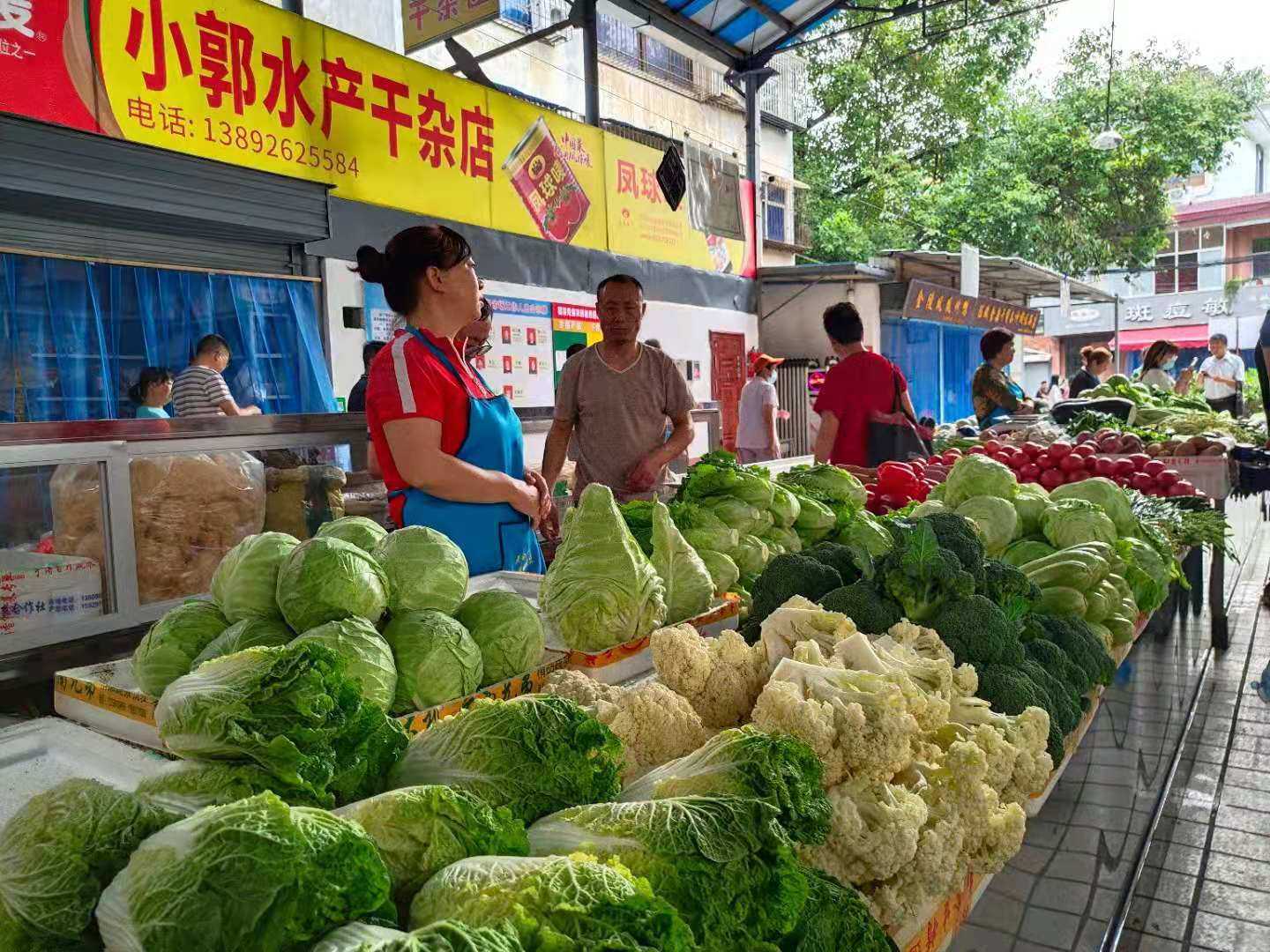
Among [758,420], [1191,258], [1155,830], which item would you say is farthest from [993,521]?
[1191,258]

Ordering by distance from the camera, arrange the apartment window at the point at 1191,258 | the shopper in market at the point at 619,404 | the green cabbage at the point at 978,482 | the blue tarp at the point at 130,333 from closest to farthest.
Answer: the green cabbage at the point at 978,482 → the shopper in market at the point at 619,404 → the blue tarp at the point at 130,333 → the apartment window at the point at 1191,258

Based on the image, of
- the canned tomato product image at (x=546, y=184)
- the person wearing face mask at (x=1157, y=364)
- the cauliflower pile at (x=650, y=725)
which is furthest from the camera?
the person wearing face mask at (x=1157, y=364)

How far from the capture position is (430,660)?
64.2 inches

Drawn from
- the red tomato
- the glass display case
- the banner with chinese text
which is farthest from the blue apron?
the banner with chinese text

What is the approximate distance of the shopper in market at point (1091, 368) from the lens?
1066 cm

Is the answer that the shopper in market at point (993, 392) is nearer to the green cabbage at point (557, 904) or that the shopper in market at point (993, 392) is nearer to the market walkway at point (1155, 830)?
the market walkway at point (1155, 830)

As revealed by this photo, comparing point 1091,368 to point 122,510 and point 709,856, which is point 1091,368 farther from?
point 709,856

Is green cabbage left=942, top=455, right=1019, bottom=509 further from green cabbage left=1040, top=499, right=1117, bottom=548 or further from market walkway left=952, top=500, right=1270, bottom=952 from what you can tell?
market walkway left=952, top=500, right=1270, bottom=952

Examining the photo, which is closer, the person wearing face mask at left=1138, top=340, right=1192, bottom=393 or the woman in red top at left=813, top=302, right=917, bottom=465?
the woman in red top at left=813, top=302, right=917, bottom=465

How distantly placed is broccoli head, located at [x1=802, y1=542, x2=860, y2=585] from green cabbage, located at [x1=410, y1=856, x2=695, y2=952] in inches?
64.9

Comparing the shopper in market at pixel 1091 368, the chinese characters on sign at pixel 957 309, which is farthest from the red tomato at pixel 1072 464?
the chinese characters on sign at pixel 957 309

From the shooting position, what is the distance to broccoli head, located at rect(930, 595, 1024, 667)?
2057mm

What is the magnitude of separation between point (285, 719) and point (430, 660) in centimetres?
62

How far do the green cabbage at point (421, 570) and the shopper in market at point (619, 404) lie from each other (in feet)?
7.53
